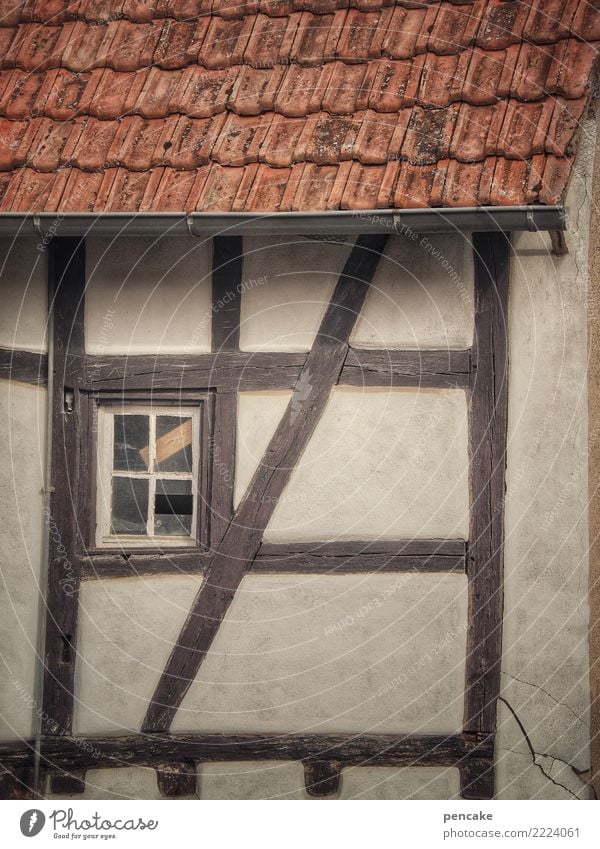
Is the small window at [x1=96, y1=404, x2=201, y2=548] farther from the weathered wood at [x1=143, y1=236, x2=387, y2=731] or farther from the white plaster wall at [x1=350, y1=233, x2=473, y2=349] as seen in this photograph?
the white plaster wall at [x1=350, y1=233, x2=473, y2=349]

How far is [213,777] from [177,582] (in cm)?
96

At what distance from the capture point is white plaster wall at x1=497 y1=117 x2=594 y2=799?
5.12 metres

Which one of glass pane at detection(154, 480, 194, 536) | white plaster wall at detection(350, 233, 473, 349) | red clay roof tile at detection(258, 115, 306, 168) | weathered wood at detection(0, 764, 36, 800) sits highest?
red clay roof tile at detection(258, 115, 306, 168)

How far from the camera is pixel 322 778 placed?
17.1 ft

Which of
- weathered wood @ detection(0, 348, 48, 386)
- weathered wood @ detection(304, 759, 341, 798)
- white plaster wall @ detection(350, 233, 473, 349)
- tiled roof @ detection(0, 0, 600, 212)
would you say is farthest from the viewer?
weathered wood @ detection(0, 348, 48, 386)

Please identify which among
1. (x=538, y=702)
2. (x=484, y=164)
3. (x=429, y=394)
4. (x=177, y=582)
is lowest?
(x=538, y=702)

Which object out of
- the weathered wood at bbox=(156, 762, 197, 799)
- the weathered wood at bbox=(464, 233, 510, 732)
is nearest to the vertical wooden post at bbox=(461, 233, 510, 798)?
the weathered wood at bbox=(464, 233, 510, 732)

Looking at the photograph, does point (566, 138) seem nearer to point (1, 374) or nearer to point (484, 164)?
point (484, 164)

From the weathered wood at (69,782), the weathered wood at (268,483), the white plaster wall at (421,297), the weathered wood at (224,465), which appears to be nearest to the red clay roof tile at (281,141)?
the weathered wood at (268,483)

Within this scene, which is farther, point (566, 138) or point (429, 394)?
point (429, 394)

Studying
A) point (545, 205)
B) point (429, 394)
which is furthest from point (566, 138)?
point (429, 394)

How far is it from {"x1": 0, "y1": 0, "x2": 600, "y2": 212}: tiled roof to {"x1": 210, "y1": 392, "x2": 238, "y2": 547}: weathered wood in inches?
37.5

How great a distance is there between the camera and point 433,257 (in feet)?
16.8

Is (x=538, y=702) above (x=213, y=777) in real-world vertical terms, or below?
above
